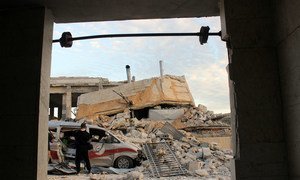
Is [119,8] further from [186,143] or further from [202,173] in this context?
[186,143]

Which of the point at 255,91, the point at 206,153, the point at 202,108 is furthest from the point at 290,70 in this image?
the point at 202,108

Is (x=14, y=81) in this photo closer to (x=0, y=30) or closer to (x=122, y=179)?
(x=0, y=30)

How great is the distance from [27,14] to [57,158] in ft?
30.6

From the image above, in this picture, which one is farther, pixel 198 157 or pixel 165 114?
pixel 165 114

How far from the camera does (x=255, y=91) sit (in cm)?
321

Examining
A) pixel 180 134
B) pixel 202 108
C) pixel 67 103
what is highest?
pixel 67 103

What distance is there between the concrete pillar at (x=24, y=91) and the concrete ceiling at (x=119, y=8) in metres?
0.13

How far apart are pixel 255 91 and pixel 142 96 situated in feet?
75.0

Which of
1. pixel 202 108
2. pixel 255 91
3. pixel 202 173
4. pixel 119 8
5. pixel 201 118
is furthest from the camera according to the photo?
pixel 202 108

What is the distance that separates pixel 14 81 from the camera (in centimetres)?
341

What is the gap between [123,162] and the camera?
12859mm

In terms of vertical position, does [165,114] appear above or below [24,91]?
above

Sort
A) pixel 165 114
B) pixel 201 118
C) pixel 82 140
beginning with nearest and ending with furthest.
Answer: pixel 82 140 < pixel 201 118 < pixel 165 114

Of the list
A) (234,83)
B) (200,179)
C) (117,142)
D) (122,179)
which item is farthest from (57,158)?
(234,83)
